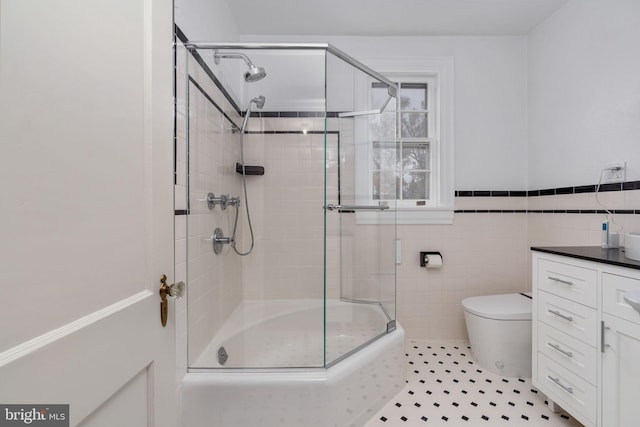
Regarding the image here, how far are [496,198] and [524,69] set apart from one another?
1.13m

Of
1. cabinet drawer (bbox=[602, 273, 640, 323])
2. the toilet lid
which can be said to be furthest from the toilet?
cabinet drawer (bbox=[602, 273, 640, 323])

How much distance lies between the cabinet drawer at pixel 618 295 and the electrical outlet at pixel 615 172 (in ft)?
2.88

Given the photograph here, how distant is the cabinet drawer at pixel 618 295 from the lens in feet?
3.67

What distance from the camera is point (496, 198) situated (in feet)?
7.98

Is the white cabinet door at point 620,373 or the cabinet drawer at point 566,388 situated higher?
the white cabinet door at point 620,373

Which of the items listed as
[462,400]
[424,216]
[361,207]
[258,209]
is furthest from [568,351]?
[258,209]

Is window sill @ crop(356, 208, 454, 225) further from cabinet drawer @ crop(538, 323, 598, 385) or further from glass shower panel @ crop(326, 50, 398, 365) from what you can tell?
cabinet drawer @ crop(538, 323, 598, 385)

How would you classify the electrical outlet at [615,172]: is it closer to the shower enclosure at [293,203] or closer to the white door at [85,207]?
the shower enclosure at [293,203]

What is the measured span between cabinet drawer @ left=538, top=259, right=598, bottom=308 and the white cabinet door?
0.34 ft

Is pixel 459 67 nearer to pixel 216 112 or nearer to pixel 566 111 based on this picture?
pixel 566 111

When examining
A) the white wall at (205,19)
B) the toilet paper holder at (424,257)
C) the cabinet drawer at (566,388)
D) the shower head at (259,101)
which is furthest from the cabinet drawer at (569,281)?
the white wall at (205,19)

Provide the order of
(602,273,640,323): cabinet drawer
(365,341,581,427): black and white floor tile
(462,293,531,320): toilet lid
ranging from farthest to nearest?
1. (462,293,531,320): toilet lid
2. (365,341,581,427): black and white floor tile
3. (602,273,640,323): cabinet drawer

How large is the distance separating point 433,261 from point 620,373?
48.2 inches

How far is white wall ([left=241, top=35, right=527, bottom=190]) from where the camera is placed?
2.42m
